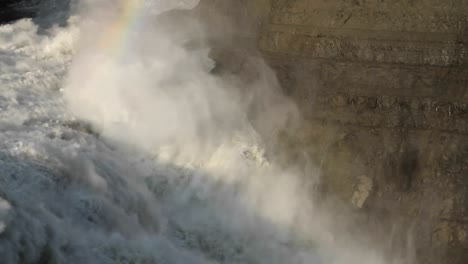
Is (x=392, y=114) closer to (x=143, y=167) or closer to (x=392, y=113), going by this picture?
(x=392, y=113)

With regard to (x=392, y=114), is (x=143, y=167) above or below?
below

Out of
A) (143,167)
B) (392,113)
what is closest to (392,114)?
(392,113)

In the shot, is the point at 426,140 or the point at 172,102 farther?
the point at 172,102

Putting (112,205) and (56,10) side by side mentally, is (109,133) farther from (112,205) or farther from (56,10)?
(56,10)

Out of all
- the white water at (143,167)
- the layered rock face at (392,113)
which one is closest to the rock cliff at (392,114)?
the layered rock face at (392,113)

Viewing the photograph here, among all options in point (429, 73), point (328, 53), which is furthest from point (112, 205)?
point (429, 73)

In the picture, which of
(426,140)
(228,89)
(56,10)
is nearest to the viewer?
(426,140)

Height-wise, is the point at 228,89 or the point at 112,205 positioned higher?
the point at 228,89
